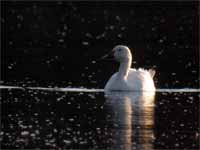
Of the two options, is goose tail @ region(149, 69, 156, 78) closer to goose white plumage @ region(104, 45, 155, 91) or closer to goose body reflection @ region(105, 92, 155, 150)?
goose white plumage @ region(104, 45, 155, 91)

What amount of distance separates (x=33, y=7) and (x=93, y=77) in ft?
54.9

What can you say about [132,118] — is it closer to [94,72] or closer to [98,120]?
[98,120]

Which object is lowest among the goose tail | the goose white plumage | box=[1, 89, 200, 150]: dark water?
box=[1, 89, 200, 150]: dark water

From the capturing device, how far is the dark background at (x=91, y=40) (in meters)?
25.1

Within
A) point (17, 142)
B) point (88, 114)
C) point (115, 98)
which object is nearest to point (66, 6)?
point (115, 98)

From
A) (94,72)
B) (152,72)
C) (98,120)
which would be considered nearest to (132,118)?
(98,120)

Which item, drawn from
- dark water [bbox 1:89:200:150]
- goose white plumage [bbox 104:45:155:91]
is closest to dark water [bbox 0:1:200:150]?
dark water [bbox 1:89:200:150]

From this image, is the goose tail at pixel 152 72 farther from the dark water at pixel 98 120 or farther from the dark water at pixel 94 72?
the dark water at pixel 98 120

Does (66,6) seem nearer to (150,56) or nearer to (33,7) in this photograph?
(33,7)

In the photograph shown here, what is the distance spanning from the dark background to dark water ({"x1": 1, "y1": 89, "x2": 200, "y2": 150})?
1.97 metres

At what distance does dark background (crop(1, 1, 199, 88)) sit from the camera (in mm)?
25094

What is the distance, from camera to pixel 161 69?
26562mm

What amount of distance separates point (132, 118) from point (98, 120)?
77 cm

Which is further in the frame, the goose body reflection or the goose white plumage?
the goose white plumage
